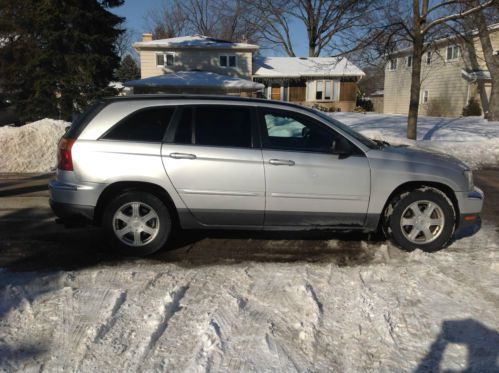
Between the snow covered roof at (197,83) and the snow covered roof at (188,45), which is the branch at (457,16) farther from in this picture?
the snow covered roof at (188,45)

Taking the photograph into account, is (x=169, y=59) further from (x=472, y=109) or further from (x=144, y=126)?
(x=144, y=126)

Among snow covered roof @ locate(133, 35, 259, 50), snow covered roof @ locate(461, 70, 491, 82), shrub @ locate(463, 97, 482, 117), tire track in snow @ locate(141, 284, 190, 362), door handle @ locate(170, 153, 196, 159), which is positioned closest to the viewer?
tire track in snow @ locate(141, 284, 190, 362)

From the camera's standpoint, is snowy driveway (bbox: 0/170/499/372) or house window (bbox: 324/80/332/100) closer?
snowy driveway (bbox: 0/170/499/372)

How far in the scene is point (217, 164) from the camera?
4691mm

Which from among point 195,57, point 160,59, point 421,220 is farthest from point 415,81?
point 160,59

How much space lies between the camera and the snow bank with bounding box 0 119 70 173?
10.2 m

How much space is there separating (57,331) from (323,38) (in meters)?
42.7

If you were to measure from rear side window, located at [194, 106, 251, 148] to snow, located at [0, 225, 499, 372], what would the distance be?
1285 millimetres

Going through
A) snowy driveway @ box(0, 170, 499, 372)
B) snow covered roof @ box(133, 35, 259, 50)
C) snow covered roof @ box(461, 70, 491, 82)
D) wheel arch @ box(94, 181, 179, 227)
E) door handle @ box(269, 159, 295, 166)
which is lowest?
snowy driveway @ box(0, 170, 499, 372)

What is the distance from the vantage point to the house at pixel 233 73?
2533 cm

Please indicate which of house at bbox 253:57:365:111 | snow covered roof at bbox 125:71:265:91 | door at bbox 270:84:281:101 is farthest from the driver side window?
door at bbox 270:84:281:101

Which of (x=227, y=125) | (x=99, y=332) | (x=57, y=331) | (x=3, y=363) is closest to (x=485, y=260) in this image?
(x=227, y=125)

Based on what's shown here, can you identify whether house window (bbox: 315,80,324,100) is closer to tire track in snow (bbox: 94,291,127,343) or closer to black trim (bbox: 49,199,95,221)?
black trim (bbox: 49,199,95,221)

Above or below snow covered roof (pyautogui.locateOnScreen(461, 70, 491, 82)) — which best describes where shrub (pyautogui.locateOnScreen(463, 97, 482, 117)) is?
below
